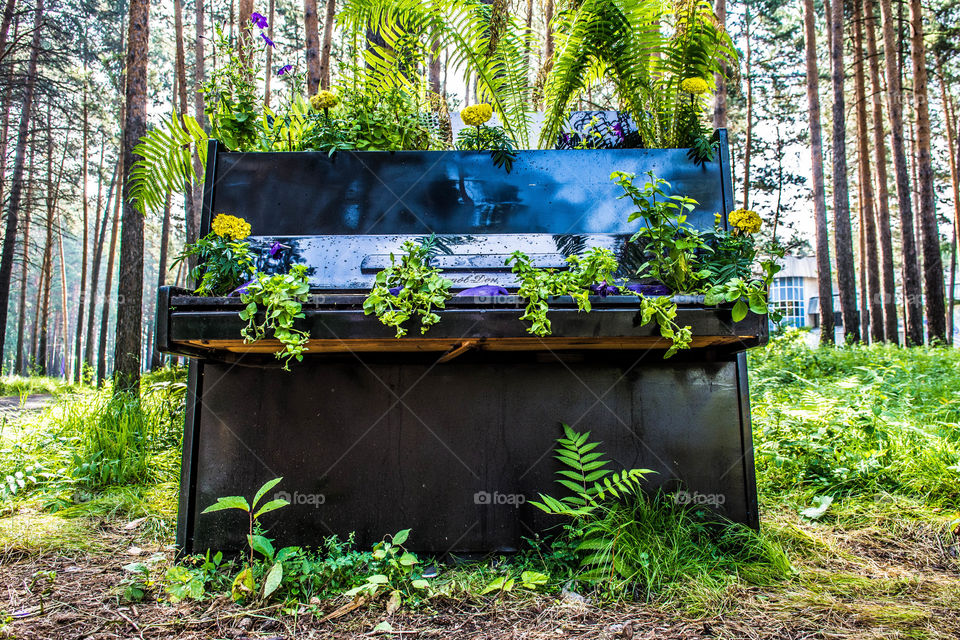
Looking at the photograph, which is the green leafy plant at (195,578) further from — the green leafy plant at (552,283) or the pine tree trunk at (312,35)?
the pine tree trunk at (312,35)

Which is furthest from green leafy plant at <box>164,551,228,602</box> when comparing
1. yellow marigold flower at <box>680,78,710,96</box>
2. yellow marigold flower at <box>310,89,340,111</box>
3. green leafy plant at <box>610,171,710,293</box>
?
yellow marigold flower at <box>680,78,710,96</box>

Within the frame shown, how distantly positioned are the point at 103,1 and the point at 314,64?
1688cm

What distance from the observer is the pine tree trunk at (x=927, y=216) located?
10375mm

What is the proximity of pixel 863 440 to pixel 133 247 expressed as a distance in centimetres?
830

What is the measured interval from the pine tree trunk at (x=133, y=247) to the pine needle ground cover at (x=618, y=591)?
9.68 ft

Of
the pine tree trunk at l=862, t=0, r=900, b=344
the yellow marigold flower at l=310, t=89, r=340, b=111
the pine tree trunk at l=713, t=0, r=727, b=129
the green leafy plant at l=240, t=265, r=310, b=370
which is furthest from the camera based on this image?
the pine tree trunk at l=862, t=0, r=900, b=344

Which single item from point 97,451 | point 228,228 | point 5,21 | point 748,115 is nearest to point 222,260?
point 228,228

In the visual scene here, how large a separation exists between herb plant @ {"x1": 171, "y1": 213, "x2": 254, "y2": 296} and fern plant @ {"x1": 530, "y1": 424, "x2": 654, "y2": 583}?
5.30 ft

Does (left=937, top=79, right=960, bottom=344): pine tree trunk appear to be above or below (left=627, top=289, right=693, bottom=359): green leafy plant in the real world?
above

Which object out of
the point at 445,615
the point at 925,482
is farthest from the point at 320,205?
the point at 925,482

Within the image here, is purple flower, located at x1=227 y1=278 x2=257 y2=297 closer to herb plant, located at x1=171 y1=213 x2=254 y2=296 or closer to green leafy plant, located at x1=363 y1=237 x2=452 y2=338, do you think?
herb plant, located at x1=171 y1=213 x2=254 y2=296

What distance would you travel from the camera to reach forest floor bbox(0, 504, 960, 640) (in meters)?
1.98

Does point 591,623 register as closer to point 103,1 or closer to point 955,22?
point 955,22

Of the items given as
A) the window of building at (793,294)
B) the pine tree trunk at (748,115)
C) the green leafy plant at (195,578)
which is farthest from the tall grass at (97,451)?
the window of building at (793,294)
